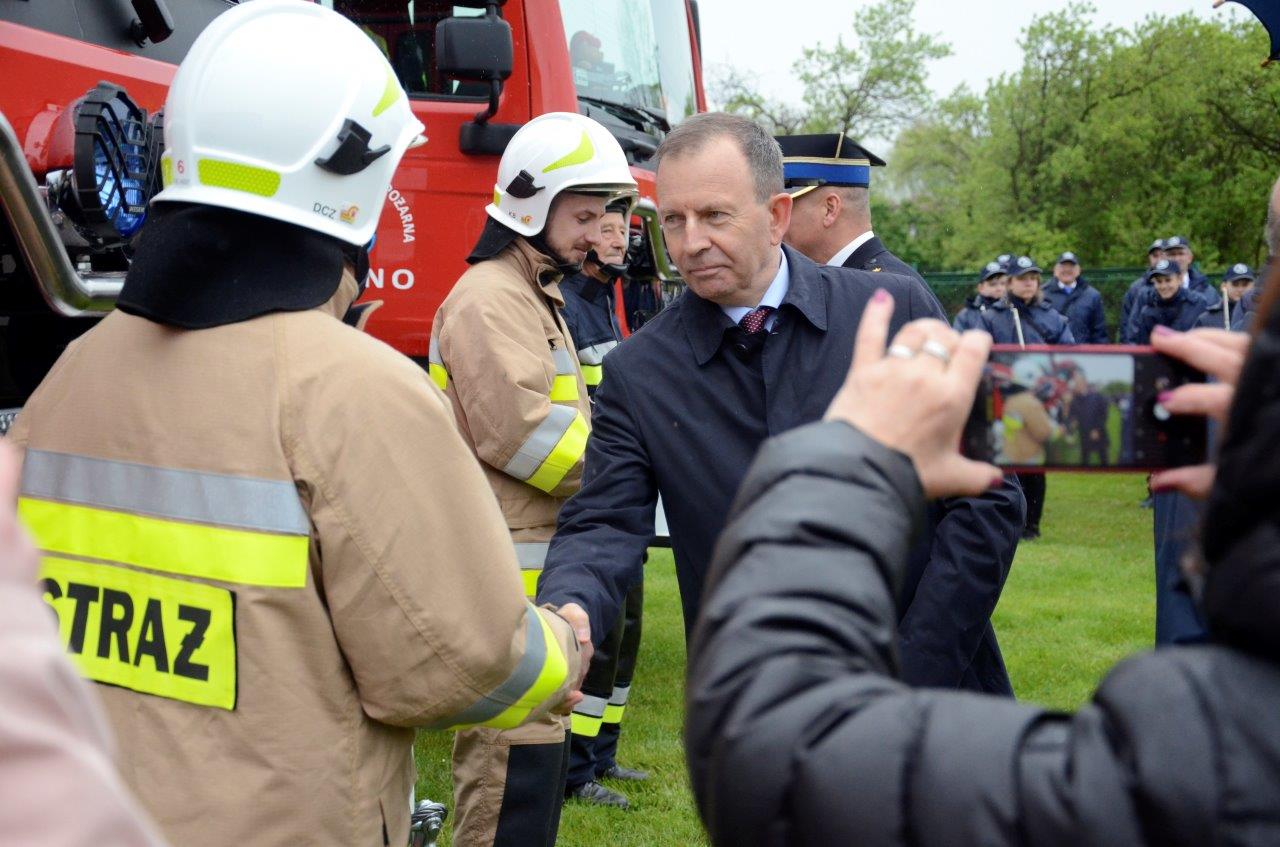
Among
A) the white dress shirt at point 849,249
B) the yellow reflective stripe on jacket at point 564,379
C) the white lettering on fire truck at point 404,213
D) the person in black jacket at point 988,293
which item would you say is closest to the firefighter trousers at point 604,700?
the yellow reflective stripe on jacket at point 564,379

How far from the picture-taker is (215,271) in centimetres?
202

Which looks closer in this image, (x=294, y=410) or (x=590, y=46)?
(x=294, y=410)

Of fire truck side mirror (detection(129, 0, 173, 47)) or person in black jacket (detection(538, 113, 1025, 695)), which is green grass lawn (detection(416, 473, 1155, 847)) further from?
fire truck side mirror (detection(129, 0, 173, 47))

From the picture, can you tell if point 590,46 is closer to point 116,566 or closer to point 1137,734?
point 116,566

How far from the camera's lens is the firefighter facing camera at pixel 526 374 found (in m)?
3.96

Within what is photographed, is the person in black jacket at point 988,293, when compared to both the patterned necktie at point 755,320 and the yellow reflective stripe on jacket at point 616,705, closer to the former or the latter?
the yellow reflective stripe on jacket at point 616,705

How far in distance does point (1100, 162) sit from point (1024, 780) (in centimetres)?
3488

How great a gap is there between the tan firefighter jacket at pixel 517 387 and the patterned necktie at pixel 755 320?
4.30 feet

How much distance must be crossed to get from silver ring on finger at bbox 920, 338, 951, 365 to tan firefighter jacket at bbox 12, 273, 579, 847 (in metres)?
0.91

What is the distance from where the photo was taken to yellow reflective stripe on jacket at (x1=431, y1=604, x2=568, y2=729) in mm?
2121

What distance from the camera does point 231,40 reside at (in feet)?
6.96

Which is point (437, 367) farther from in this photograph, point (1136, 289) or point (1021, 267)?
point (1136, 289)

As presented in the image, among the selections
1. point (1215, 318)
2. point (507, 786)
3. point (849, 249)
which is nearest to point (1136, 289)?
point (1215, 318)

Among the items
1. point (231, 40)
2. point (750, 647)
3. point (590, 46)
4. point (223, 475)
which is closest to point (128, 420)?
point (223, 475)
